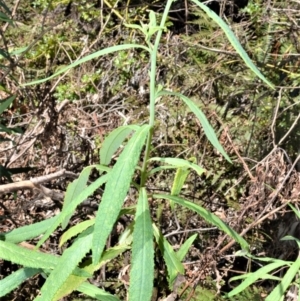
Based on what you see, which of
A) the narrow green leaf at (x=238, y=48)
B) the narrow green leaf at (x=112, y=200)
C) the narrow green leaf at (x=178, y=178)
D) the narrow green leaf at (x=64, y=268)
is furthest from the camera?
the narrow green leaf at (x=178, y=178)

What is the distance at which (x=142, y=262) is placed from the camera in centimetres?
133

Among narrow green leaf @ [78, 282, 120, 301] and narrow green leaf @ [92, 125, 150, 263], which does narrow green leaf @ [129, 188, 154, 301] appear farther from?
narrow green leaf @ [78, 282, 120, 301]

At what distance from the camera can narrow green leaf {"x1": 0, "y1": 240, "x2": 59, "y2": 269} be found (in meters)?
1.39

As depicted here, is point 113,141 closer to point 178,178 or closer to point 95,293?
point 178,178

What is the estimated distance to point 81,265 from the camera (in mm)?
1688

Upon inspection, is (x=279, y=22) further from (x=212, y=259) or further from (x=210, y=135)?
(x=210, y=135)

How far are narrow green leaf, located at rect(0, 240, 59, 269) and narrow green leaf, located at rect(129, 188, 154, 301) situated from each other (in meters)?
0.23

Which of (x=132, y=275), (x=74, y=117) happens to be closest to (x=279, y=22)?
(x=74, y=117)

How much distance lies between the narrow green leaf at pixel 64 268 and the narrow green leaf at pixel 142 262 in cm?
13

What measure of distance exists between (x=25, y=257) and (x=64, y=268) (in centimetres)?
12

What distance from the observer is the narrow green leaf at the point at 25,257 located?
4.55 feet

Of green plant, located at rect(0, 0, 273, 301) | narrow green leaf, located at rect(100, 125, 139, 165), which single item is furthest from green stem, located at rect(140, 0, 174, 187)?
narrow green leaf, located at rect(100, 125, 139, 165)

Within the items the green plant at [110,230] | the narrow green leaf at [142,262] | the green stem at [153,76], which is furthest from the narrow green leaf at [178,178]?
the narrow green leaf at [142,262]

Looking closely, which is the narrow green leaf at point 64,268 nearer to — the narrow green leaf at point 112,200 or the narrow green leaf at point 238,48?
the narrow green leaf at point 112,200
